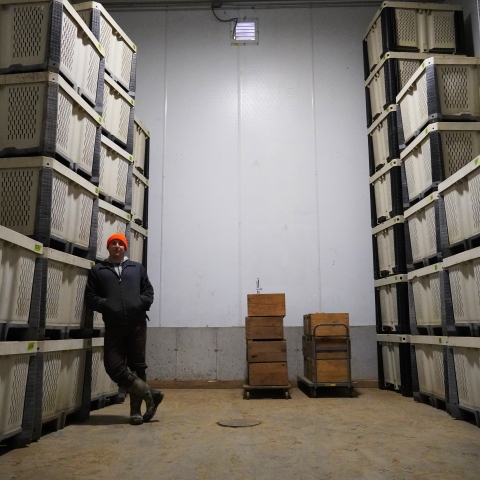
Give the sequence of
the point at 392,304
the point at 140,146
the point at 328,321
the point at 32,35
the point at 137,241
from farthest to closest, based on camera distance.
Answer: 1. the point at 140,146
2. the point at 137,241
3. the point at 392,304
4. the point at 328,321
5. the point at 32,35

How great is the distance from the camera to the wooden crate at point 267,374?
8.83m

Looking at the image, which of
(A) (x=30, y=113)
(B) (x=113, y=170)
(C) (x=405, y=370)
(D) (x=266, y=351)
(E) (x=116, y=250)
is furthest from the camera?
(D) (x=266, y=351)

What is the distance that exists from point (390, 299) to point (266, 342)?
2.47 m

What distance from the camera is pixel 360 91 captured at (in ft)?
37.7

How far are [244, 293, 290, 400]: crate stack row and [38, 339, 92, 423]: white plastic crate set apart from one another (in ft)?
9.93

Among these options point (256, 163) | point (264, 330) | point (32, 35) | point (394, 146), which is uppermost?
point (256, 163)

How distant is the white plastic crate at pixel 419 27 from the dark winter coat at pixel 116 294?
253 inches

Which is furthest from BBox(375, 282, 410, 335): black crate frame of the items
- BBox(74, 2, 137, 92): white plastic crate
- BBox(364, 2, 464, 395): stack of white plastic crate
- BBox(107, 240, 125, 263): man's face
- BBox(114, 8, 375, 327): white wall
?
BBox(74, 2, 137, 92): white plastic crate

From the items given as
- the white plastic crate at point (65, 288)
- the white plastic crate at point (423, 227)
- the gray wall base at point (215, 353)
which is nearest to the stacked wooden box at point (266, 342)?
the gray wall base at point (215, 353)

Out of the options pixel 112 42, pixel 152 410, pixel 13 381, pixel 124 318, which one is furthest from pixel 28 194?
pixel 112 42

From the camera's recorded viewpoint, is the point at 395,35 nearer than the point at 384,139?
Yes

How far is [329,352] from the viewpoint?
9016 mm

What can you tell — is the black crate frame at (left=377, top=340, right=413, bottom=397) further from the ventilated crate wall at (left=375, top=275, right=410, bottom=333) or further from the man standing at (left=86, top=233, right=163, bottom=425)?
the man standing at (left=86, top=233, right=163, bottom=425)

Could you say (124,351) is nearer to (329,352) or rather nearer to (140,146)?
(329,352)
